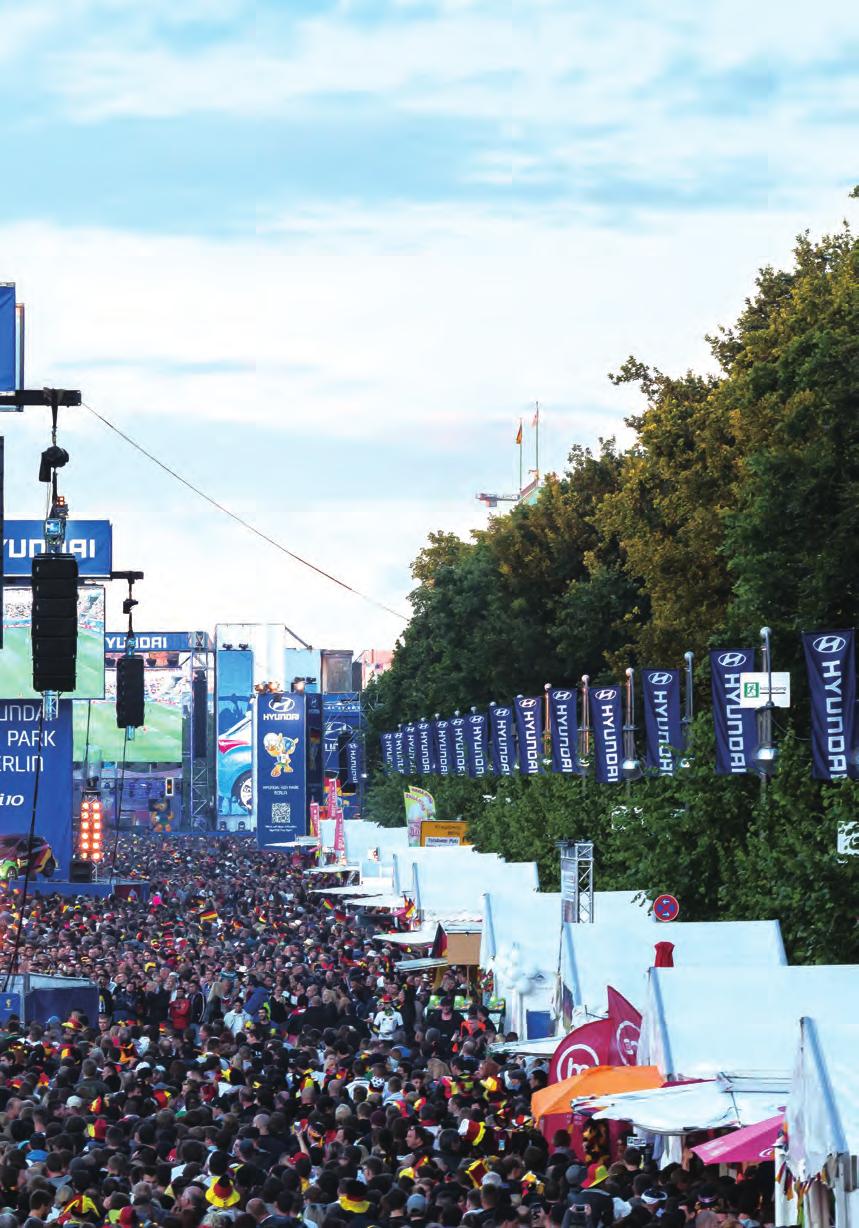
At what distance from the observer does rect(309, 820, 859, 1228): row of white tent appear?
40.6 ft

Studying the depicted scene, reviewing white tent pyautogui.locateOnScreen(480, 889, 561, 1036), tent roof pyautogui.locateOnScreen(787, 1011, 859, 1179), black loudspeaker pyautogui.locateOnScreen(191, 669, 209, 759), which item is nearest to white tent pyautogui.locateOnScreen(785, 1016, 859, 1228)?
tent roof pyautogui.locateOnScreen(787, 1011, 859, 1179)

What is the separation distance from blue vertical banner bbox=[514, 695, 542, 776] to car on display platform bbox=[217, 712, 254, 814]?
262 ft

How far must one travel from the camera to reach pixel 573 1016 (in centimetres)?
2242

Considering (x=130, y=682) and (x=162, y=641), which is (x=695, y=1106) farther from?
(x=162, y=641)

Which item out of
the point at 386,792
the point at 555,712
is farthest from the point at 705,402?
the point at 386,792

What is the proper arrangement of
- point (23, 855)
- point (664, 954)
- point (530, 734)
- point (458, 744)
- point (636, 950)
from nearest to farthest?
point (664, 954) < point (636, 950) < point (530, 734) < point (458, 744) < point (23, 855)

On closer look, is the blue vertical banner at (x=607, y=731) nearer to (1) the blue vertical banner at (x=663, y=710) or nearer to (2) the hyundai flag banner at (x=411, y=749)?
(1) the blue vertical banner at (x=663, y=710)

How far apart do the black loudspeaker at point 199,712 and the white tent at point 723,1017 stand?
12173cm

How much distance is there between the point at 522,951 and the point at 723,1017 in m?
10.2

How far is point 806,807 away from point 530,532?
35.0 metres

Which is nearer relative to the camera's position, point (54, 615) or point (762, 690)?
point (54, 615)

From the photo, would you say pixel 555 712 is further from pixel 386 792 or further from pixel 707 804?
pixel 386 792

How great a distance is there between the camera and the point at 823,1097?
12281 mm

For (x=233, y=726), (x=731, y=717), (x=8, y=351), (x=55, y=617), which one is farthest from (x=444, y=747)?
(x=233, y=726)
